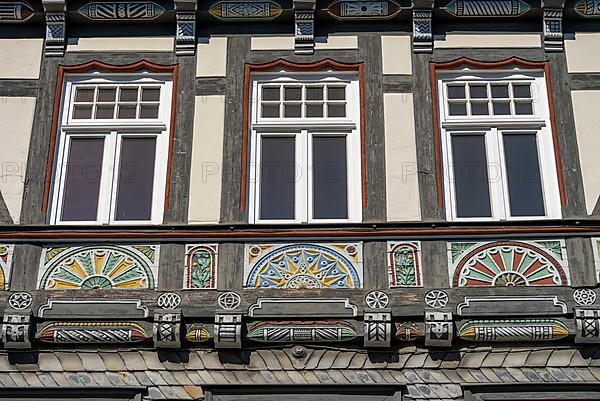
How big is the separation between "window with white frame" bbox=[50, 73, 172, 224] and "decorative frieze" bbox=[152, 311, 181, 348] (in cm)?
148

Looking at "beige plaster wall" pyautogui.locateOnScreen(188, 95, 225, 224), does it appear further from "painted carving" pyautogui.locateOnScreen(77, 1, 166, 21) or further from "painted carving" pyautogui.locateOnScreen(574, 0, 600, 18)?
"painted carving" pyautogui.locateOnScreen(574, 0, 600, 18)

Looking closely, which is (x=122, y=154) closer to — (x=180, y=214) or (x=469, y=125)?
(x=180, y=214)

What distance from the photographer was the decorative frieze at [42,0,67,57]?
13.9m

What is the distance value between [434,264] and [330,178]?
1.72 m

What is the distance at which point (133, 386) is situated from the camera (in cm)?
1164

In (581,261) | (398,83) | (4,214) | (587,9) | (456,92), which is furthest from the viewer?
(587,9)

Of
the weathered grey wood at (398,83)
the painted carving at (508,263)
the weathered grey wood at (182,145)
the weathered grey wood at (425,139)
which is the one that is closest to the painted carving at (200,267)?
the weathered grey wood at (182,145)

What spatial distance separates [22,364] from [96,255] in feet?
4.61

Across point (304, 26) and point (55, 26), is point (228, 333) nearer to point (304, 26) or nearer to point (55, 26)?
point (304, 26)

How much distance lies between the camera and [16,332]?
11.8 meters

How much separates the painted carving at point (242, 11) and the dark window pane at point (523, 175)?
327 centimetres

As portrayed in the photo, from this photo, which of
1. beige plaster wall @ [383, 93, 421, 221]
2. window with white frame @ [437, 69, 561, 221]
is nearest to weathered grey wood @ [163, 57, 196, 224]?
beige plaster wall @ [383, 93, 421, 221]

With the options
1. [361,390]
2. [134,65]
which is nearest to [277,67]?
[134,65]

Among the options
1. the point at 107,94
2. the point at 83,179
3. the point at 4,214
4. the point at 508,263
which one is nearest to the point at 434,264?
the point at 508,263
